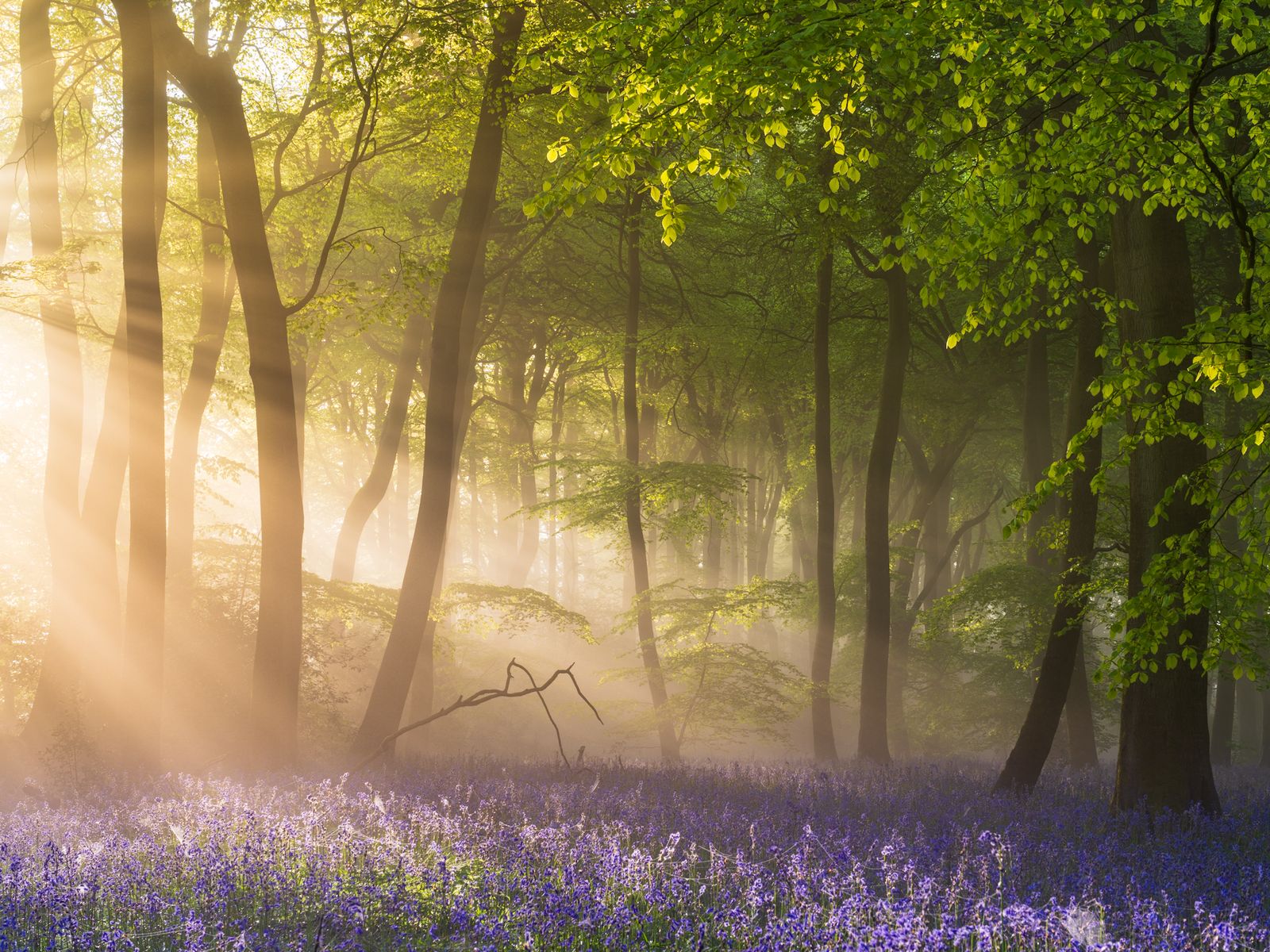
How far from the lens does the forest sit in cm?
574

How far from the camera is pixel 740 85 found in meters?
6.55

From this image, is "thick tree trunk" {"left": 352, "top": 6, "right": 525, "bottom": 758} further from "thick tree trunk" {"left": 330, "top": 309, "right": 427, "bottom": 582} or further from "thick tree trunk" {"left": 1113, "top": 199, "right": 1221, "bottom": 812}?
"thick tree trunk" {"left": 1113, "top": 199, "right": 1221, "bottom": 812}

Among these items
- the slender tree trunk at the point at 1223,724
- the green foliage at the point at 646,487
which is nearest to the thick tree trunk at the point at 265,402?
the green foliage at the point at 646,487

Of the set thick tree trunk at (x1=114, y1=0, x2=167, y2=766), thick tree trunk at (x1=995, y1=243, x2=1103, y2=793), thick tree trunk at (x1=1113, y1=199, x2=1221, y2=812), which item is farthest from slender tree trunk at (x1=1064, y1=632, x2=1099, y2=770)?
thick tree trunk at (x1=114, y1=0, x2=167, y2=766)

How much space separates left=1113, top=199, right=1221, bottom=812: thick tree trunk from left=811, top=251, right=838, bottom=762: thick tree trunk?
876 cm

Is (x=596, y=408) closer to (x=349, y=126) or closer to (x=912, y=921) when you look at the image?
(x=349, y=126)

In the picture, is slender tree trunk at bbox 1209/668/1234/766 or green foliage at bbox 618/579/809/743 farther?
slender tree trunk at bbox 1209/668/1234/766

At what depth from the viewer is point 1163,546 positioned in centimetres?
934

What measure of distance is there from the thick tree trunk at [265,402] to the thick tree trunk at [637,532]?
742 centimetres

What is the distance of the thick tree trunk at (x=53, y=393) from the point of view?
13.6 metres

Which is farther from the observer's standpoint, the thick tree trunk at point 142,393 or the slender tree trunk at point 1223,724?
the slender tree trunk at point 1223,724

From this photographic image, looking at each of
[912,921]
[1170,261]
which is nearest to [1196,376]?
[1170,261]

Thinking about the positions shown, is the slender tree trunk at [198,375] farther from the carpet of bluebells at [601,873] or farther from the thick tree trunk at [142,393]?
the carpet of bluebells at [601,873]

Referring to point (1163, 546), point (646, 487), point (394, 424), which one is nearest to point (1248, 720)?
point (646, 487)
